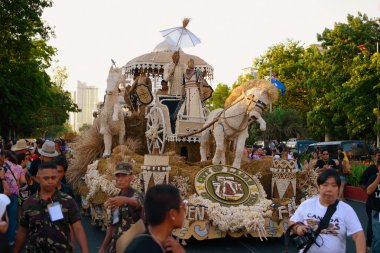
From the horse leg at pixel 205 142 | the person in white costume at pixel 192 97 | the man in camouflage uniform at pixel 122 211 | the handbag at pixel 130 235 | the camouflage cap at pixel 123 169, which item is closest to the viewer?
the handbag at pixel 130 235

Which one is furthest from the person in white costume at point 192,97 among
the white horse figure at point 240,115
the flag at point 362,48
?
the flag at point 362,48

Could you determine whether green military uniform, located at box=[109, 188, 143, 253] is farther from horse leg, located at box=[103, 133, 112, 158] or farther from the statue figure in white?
the statue figure in white

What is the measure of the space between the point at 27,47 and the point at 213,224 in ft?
69.9

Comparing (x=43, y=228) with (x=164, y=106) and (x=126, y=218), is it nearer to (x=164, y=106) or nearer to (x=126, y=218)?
(x=126, y=218)

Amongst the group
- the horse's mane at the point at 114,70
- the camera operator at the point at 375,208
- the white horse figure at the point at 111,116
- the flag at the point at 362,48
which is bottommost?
the camera operator at the point at 375,208

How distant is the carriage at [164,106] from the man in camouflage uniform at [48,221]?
555 centimetres

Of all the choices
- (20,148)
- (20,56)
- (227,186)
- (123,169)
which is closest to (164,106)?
(20,148)

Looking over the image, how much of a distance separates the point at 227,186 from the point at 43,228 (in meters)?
5.99

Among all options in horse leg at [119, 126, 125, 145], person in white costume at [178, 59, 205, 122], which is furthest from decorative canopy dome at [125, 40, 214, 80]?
horse leg at [119, 126, 125, 145]

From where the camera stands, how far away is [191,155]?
48.0 feet

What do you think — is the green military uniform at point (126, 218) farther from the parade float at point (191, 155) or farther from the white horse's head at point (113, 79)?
the white horse's head at point (113, 79)

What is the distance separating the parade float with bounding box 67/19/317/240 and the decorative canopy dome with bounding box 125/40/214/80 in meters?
0.03

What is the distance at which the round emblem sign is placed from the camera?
33.6 ft

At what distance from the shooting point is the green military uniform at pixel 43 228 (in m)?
4.84
